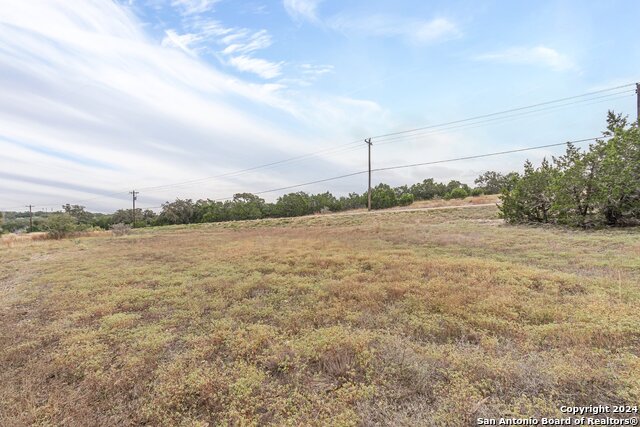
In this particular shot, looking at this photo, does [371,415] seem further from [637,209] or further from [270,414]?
[637,209]

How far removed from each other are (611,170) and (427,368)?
1568 cm

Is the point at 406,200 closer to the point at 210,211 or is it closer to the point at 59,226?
the point at 210,211

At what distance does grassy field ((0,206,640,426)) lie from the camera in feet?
7.95

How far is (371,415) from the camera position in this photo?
2283 mm

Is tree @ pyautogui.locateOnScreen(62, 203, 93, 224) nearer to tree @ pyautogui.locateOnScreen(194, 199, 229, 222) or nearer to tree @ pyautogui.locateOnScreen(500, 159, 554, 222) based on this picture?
tree @ pyautogui.locateOnScreen(194, 199, 229, 222)

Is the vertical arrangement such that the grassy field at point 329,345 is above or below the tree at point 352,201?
below

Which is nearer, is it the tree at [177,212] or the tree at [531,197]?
the tree at [531,197]

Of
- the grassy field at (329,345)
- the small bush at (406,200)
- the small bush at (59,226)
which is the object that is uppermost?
the small bush at (406,200)

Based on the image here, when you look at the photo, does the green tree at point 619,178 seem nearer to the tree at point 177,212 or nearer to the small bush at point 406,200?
the small bush at point 406,200

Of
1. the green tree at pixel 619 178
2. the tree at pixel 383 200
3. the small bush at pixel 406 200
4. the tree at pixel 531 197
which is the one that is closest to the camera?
the green tree at pixel 619 178

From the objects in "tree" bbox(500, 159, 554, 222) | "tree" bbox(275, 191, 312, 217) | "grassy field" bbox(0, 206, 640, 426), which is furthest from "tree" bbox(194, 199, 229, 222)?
"grassy field" bbox(0, 206, 640, 426)

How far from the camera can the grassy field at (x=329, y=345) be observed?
95.3 inches

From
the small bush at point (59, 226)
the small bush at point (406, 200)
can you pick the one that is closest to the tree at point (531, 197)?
the small bush at point (406, 200)

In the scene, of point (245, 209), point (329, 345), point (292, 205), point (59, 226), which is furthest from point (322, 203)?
point (329, 345)
